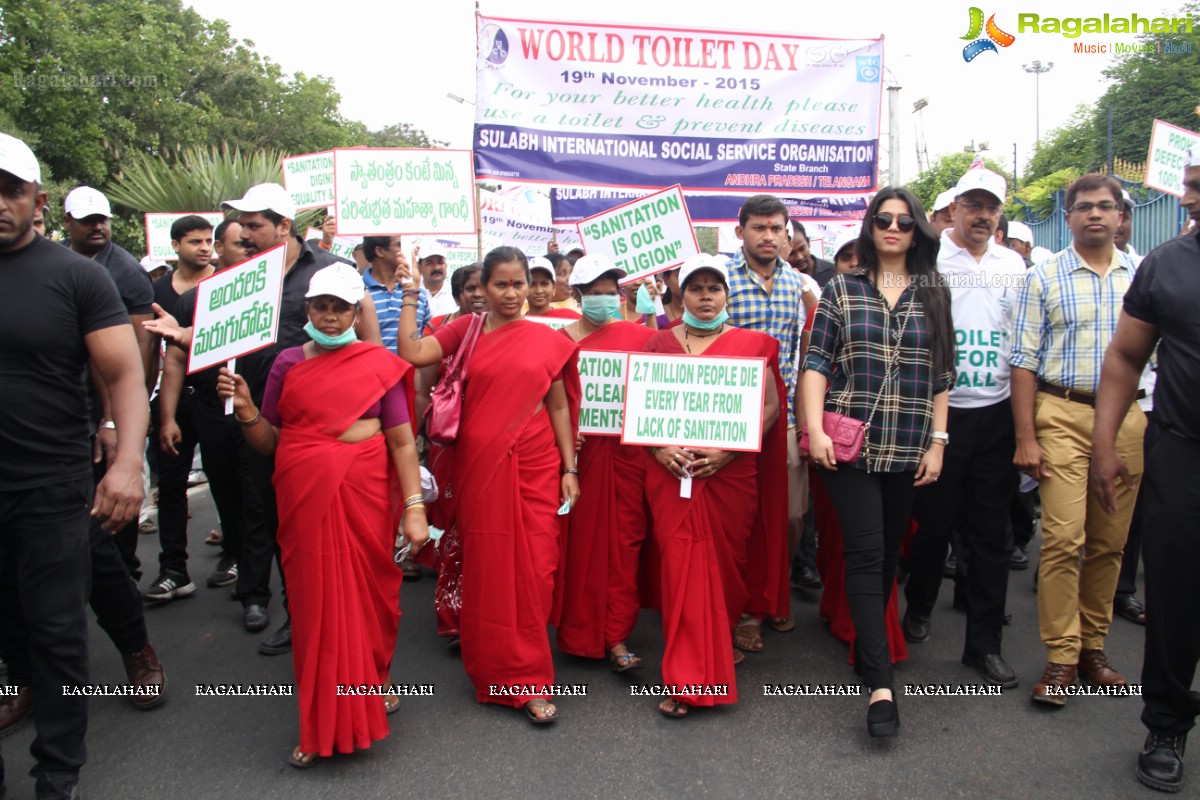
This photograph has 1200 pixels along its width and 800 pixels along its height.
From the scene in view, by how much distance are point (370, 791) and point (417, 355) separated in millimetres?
1750

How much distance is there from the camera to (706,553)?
3.97 m

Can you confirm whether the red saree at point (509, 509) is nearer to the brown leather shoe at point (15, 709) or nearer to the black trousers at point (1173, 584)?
the brown leather shoe at point (15, 709)

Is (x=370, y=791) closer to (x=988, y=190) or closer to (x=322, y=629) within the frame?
(x=322, y=629)

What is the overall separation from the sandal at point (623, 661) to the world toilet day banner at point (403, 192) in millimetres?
2775

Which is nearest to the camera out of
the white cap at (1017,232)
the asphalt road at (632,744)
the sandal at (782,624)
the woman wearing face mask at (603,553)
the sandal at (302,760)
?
the asphalt road at (632,744)

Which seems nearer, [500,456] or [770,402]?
[500,456]

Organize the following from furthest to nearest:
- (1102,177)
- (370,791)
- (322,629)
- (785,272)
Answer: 1. (785,272)
2. (1102,177)
3. (322,629)
4. (370,791)

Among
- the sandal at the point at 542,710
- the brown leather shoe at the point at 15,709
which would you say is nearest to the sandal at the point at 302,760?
the sandal at the point at 542,710

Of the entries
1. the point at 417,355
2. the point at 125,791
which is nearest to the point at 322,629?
the point at 125,791

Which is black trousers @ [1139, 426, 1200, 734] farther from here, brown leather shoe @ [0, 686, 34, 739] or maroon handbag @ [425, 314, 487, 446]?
brown leather shoe @ [0, 686, 34, 739]

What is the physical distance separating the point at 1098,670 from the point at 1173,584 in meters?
0.96

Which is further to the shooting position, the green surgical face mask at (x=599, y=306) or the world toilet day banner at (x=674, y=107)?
the world toilet day banner at (x=674, y=107)

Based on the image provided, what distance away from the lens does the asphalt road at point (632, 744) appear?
3.25 metres

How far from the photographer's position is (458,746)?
3.57 metres
